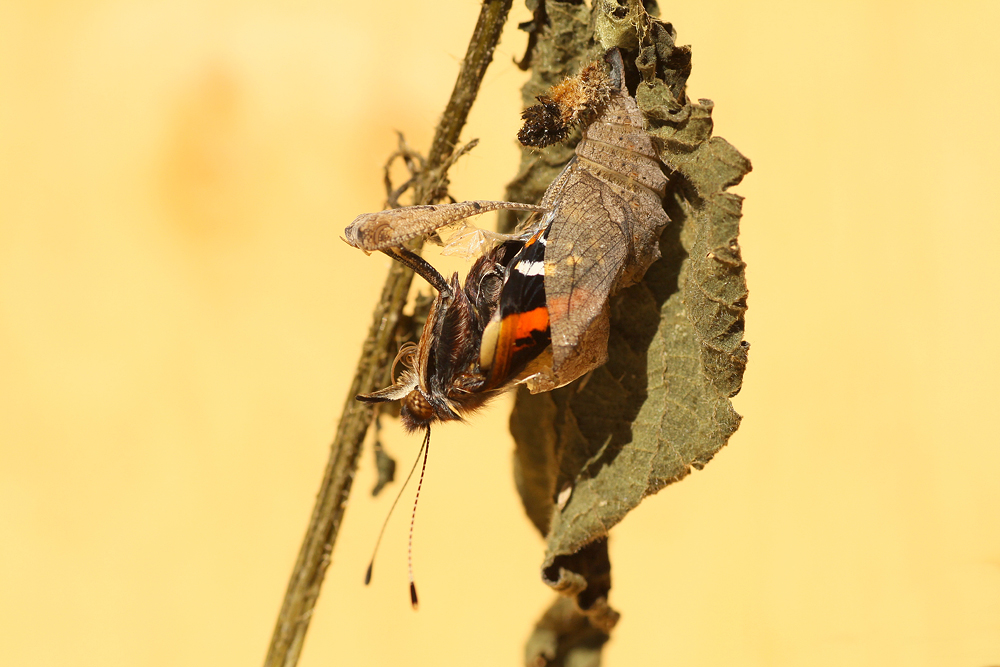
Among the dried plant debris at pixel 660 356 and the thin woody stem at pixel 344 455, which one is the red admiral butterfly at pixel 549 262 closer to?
the dried plant debris at pixel 660 356

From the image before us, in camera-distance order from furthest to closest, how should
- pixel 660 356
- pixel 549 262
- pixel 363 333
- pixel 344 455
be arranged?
1. pixel 363 333
2. pixel 344 455
3. pixel 660 356
4. pixel 549 262

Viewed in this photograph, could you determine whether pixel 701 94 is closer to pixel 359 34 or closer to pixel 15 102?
pixel 359 34

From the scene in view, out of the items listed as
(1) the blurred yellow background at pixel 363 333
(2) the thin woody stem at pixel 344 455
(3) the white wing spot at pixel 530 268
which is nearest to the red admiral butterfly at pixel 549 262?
(3) the white wing spot at pixel 530 268

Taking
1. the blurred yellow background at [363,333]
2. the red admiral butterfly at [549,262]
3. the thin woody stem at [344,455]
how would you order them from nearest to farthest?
the red admiral butterfly at [549,262] < the thin woody stem at [344,455] < the blurred yellow background at [363,333]

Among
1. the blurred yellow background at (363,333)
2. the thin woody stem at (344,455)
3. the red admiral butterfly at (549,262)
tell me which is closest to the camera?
the red admiral butterfly at (549,262)

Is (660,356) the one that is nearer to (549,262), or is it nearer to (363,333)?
(549,262)

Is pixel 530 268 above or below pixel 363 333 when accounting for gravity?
below

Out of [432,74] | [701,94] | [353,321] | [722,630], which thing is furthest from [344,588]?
[701,94]

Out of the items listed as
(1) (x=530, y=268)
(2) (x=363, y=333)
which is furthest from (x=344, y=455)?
(2) (x=363, y=333)
